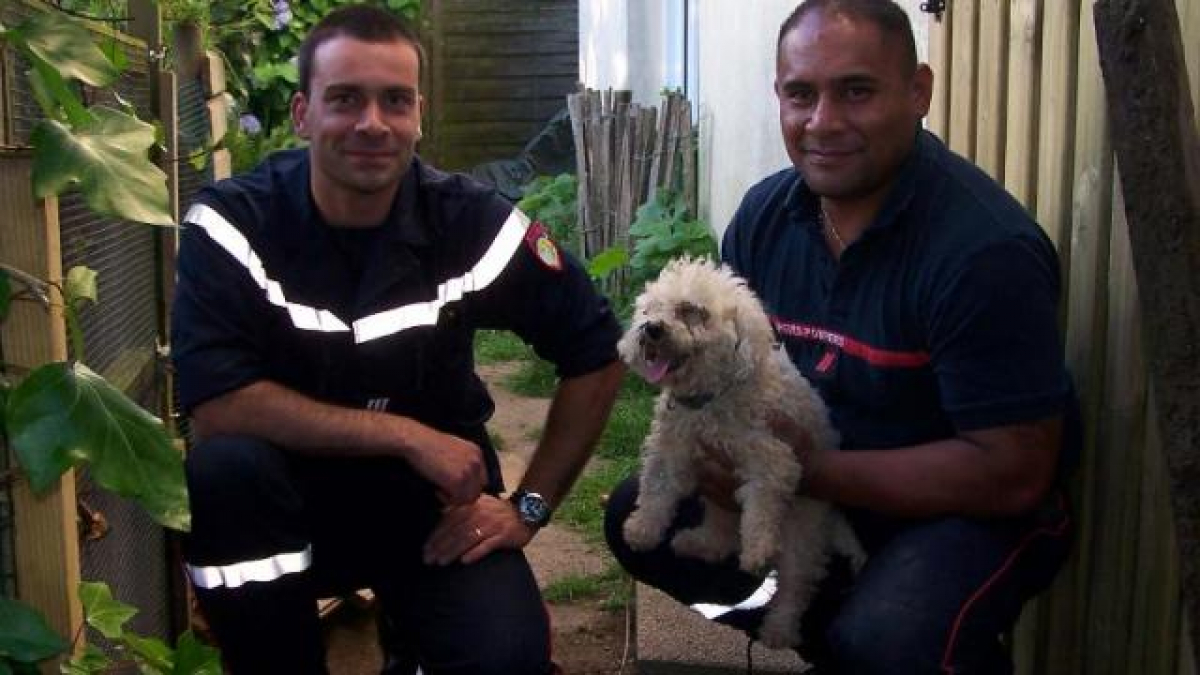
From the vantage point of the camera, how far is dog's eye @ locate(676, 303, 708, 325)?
2787 millimetres

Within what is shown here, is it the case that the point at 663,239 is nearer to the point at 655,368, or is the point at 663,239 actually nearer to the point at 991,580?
the point at 655,368

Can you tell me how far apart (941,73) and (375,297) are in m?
1.72

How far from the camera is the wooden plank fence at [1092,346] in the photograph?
263cm

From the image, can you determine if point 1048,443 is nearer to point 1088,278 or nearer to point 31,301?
point 1088,278

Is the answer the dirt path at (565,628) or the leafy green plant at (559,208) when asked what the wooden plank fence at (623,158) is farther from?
the dirt path at (565,628)

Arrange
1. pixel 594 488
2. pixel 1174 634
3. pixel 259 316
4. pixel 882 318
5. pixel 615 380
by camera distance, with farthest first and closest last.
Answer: pixel 594 488 → pixel 615 380 → pixel 259 316 → pixel 882 318 → pixel 1174 634

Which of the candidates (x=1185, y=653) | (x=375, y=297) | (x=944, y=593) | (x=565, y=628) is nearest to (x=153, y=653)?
(x=375, y=297)

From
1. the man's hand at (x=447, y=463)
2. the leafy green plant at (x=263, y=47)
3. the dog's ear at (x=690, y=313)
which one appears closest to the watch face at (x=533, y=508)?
the man's hand at (x=447, y=463)

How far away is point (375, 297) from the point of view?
311 cm

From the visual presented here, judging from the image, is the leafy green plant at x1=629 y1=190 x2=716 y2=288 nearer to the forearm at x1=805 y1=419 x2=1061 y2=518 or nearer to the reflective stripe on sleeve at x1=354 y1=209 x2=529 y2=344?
the reflective stripe on sleeve at x1=354 y1=209 x2=529 y2=344

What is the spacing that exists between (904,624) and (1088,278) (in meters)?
0.84

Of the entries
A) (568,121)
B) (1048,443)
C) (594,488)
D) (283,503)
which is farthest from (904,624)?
(568,121)

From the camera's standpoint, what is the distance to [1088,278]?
2.86 metres

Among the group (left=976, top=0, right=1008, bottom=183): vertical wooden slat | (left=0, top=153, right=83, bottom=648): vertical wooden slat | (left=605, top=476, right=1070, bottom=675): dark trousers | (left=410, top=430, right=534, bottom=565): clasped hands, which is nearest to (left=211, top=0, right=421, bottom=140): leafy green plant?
(left=410, top=430, right=534, bottom=565): clasped hands
